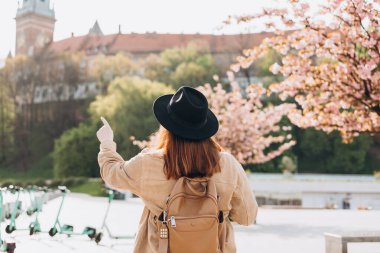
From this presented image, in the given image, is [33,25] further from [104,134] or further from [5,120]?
[104,134]

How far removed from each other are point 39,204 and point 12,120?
2182 inches

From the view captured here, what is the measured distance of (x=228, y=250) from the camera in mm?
3115

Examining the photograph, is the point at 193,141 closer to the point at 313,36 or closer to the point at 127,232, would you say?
the point at 313,36

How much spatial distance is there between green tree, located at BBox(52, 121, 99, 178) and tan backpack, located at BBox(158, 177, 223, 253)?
48435mm

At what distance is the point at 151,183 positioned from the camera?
307cm

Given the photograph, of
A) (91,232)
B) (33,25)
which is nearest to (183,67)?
(33,25)

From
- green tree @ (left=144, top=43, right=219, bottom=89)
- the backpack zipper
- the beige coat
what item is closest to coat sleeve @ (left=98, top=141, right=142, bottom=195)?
the beige coat

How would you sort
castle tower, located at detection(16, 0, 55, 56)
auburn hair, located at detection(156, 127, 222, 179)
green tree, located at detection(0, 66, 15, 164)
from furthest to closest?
1. castle tower, located at detection(16, 0, 55, 56)
2. green tree, located at detection(0, 66, 15, 164)
3. auburn hair, located at detection(156, 127, 222, 179)

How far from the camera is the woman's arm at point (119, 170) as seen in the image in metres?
3.08

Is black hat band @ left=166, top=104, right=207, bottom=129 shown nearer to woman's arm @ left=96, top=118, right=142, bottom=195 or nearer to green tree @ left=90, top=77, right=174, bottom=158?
woman's arm @ left=96, top=118, right=142, bottom=195

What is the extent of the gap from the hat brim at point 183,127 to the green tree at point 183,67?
5297cm

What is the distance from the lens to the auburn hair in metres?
3.04

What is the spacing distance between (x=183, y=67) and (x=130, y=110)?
12.8 metres

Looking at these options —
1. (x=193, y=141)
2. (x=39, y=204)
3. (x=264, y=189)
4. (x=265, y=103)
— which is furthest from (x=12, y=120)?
(x=193, y=141)
